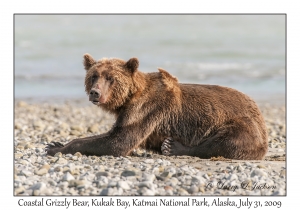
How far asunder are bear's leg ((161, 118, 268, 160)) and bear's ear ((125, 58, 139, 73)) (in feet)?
4.17

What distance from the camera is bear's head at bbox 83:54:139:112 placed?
7.91 m

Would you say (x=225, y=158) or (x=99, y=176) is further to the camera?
(x=225, y=158)

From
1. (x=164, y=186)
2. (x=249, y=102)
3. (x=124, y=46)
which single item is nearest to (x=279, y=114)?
(x=249, y=102)

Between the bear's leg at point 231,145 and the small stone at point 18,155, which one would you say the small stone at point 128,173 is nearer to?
the bear's leg at point 231,145

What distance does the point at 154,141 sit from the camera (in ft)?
26.7

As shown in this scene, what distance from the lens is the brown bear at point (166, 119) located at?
7809mm

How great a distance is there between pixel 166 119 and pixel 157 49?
23653 mm

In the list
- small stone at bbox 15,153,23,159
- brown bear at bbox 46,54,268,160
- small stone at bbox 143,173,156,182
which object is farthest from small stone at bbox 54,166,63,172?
small stone at bbox 15,153,23,159

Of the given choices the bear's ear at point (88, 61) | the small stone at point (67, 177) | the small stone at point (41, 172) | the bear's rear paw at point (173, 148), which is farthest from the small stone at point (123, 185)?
the bear's ear at point (88, 61)

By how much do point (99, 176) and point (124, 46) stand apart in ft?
86.7

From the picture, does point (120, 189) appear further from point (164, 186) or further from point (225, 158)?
point (225, 158)

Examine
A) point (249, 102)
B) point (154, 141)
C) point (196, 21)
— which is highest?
point (196, 21)

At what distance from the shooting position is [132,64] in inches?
319
